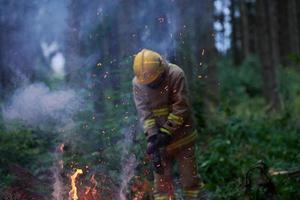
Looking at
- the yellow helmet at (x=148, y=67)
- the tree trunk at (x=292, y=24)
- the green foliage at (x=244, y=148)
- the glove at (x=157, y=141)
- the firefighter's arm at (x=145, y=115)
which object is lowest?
the green foliage at (x=244, y=148)

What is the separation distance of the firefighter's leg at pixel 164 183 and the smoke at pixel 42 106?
2.05m

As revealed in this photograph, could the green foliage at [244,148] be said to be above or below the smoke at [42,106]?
below

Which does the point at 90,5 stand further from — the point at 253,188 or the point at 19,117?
the point at 253,188

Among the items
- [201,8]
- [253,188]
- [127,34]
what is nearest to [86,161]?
[253,188]

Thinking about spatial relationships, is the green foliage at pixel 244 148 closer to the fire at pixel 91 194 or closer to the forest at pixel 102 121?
the forest at pixel 102 121

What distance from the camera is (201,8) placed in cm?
1403

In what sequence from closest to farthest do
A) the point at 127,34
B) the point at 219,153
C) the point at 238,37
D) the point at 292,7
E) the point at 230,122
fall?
the point at 219,153
the point at 127,34
the point at 230,122
the point at 292,7
the point at 238,37

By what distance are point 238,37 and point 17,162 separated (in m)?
30.3

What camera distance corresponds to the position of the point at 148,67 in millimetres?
6621

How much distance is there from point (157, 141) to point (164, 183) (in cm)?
72

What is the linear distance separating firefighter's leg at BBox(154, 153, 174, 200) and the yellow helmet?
115cm

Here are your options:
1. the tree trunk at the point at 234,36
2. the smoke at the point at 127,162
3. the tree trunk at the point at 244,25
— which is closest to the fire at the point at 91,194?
the smoke at the point at 127,162

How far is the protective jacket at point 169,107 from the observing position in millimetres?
6715

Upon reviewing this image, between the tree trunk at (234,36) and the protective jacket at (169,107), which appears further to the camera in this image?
the tree trunk at (234,36)
